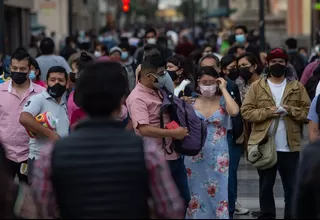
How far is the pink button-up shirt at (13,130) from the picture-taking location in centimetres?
939

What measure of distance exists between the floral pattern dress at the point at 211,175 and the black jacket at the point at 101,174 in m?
4.88

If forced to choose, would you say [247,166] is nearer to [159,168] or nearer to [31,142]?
[31,142]

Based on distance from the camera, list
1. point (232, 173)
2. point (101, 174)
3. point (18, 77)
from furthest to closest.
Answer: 1. point (232, 173)
2. point (18, 77)
3. point (101, 174)

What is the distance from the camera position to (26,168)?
926 centimetres

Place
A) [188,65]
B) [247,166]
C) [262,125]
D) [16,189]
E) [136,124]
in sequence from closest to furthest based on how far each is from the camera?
1. [16,189]
2. [136,124]
3. [262,125]
4. [188,65]
5. [247,166]

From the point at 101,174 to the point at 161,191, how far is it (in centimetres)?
32

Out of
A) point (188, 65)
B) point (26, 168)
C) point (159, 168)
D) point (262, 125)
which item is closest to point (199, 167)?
point (262, 125)

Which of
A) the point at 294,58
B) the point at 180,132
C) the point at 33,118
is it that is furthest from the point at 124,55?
the point at 180,132

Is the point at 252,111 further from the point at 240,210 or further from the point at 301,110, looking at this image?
the point at 240,210

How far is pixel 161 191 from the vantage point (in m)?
4.88

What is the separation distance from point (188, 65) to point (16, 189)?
7916 mm

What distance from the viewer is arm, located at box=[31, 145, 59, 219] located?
16.0 ft

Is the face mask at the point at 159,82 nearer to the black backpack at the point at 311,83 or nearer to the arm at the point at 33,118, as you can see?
the arm at the point at 33,118

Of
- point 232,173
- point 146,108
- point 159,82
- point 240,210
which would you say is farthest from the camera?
point 240,210
